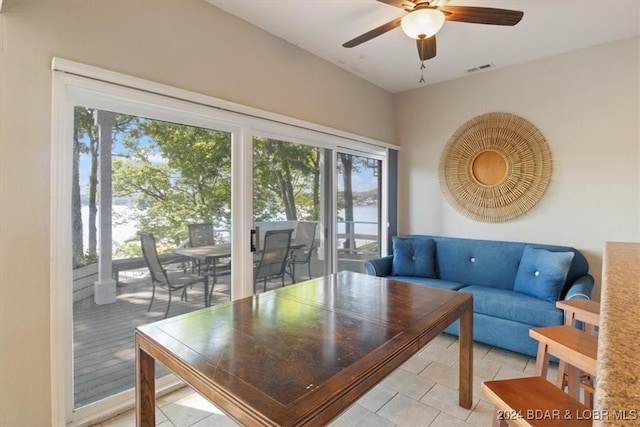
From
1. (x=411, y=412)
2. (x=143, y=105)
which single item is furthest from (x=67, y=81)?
(x=411, y=412)

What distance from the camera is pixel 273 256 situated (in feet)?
10.1

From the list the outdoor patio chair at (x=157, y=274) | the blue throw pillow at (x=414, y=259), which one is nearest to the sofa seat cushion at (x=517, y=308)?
the blue throw pillow at (x=414, y=259)

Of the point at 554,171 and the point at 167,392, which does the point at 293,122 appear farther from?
the point at 554,171

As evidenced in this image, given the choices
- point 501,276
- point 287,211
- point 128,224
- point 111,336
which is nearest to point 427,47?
point 287,211

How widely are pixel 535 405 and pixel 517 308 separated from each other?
192 cm

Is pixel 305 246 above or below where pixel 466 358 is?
above

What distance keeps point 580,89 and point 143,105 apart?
4.04 meters

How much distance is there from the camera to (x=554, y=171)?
339 centimetres

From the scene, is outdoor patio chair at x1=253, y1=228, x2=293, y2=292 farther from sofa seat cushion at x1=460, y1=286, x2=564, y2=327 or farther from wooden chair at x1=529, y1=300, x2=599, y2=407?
wooden chair at x1=529, y1=300, x2=599, y2=407

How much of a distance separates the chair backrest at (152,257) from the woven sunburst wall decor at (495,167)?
337cm

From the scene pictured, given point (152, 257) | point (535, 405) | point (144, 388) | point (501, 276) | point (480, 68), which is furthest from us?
point (480, 68)

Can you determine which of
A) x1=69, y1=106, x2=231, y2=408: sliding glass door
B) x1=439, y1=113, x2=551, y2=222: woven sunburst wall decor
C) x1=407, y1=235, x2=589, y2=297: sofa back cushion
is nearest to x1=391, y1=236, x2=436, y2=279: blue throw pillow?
x1=407, y1=235, x2=589, y2=297: sofa back cushion

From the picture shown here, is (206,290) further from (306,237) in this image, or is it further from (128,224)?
(306,237)

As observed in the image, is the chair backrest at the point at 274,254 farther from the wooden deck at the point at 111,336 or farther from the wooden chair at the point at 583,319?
the wooden chair at the point at 583,319
